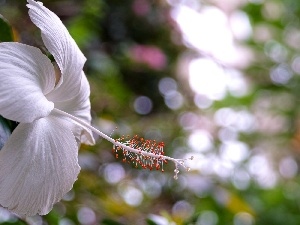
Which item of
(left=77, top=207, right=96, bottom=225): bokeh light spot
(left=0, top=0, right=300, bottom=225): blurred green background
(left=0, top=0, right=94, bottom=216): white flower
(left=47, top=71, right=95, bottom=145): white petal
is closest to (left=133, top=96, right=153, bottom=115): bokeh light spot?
(left=0, top=0, right=300, bottom=225): blurred green background

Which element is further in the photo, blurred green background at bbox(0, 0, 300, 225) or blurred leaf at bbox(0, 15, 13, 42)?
blurred green background at bbox(0, 0, 300, 225)

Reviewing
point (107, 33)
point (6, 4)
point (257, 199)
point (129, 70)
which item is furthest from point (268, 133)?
point (6, 4)

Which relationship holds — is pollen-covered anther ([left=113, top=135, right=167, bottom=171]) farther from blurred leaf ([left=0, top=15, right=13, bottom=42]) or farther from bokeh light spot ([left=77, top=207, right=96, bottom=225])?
bokeh light spot ([left=77, top=207, right=96, bottom=225])

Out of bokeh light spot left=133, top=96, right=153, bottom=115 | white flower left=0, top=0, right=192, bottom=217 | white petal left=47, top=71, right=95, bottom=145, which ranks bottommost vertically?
bokeh light spot left=133, top=96, right=153, bottom=115

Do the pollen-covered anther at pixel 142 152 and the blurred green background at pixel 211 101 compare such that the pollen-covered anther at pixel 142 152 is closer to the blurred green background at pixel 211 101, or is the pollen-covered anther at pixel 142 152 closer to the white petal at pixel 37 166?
the white petal at pixel 37 166

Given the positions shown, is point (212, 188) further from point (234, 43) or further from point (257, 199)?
point (234, 43)

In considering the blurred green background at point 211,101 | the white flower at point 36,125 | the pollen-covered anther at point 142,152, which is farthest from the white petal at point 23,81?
the blurred green background at point 211,101
